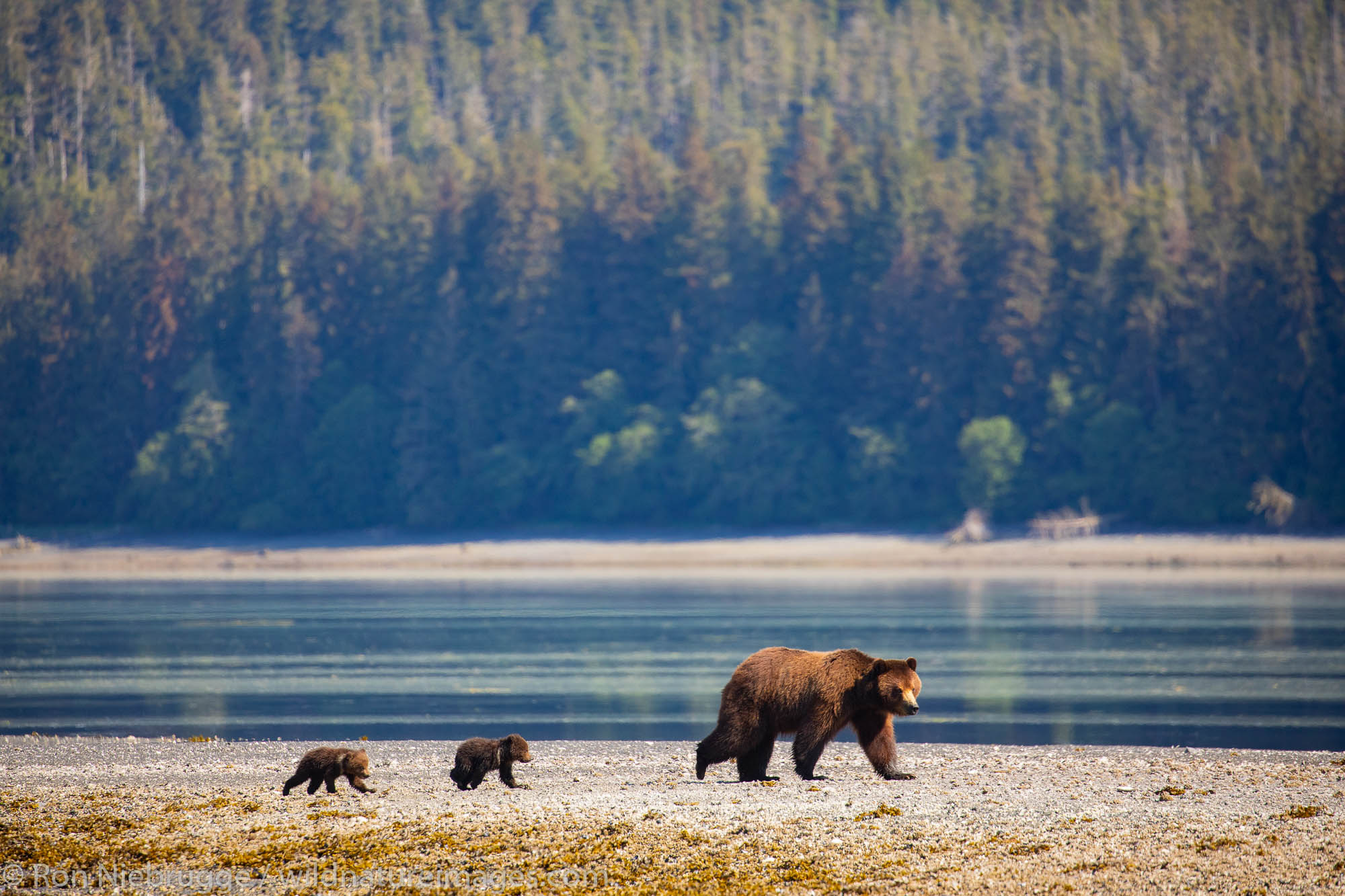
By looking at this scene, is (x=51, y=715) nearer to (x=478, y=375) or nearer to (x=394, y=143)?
(x=478, y=375)

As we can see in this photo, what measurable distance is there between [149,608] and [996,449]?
131 feet

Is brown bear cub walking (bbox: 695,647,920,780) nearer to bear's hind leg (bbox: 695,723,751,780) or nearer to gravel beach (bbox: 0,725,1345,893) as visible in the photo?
bear's hind leg (bbox: 695,723,751,780)

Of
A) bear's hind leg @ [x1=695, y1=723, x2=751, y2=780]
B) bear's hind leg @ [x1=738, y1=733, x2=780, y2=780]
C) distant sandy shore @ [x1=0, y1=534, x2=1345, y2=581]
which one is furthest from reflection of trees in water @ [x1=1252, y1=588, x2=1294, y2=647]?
bear's hind leg @ [x1=695, y1=723, x2=751, y2=780]

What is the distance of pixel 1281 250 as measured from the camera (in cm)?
7094

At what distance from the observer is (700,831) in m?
12.8

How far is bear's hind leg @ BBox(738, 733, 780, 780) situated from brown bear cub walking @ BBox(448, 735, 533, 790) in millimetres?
2100

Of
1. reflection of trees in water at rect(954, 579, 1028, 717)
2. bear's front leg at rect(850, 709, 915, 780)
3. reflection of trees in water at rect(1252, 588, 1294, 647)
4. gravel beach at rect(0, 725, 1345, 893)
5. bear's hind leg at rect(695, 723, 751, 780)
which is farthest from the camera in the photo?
reflection of trees in water at rect(1252, 588, 1294, 647)

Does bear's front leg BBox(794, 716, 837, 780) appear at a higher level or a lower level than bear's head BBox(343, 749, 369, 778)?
higher

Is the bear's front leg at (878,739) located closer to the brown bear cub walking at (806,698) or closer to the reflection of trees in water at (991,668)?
the brown bear cub walking at (806,698)

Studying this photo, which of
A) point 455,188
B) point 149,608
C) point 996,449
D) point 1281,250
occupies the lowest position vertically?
point 149,608

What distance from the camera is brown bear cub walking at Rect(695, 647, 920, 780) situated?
14398 mm

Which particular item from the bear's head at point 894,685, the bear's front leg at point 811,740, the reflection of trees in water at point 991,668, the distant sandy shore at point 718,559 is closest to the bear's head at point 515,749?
the bear's front leg at point 811,740

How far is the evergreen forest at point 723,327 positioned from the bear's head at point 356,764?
194ft

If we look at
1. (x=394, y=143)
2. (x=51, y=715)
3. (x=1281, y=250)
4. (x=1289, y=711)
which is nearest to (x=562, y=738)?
(x=51, y=715)
